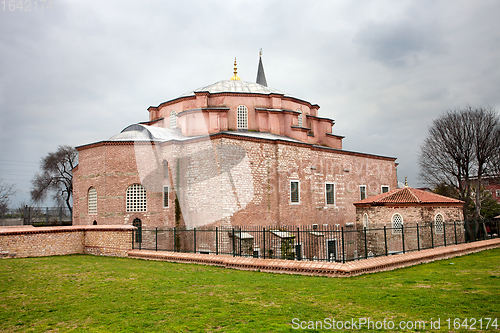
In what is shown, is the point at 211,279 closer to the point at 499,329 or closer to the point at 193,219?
the point at 499,329

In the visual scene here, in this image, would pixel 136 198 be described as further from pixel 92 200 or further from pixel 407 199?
pixel 407 199

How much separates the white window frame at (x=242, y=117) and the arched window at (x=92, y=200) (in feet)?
29.4

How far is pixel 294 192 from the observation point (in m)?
19.6

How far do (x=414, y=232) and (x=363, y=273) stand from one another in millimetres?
9121

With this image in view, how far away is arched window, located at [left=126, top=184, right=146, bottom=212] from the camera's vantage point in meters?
17.7

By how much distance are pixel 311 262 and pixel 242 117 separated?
13.3m

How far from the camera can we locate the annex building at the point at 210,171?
1712 centimetres

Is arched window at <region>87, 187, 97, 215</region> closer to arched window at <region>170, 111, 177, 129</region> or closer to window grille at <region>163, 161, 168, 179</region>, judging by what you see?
window grille at <region>163, 161, 168, 179</region>

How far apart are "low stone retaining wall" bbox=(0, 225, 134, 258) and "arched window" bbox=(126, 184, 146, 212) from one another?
4.42m

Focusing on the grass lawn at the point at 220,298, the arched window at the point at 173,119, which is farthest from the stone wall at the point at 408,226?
the arched window at the point at 173,119

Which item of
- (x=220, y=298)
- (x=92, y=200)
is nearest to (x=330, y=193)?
(x=92, y=200)

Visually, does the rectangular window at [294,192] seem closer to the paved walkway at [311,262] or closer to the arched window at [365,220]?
the arched window at [365,220]

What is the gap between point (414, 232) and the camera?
1702 cm

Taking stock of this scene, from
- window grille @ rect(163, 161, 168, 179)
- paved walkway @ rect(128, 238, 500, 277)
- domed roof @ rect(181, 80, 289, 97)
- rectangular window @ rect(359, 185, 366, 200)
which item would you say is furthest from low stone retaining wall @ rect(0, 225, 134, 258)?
rectangular window @ rect(359, 185, 366, 200)
